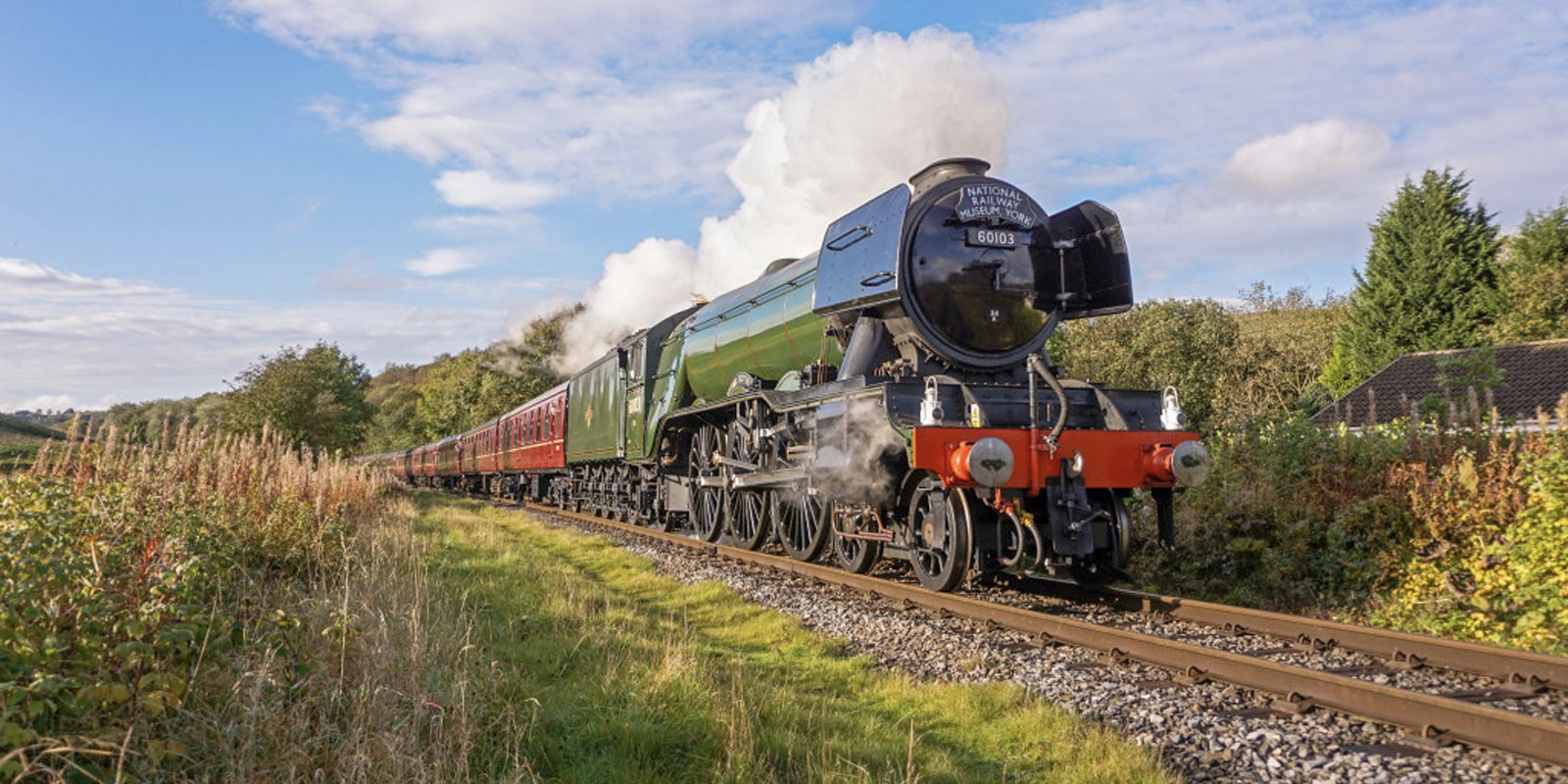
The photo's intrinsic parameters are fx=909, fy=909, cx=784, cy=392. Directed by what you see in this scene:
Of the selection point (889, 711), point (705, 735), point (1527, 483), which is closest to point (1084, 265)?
point (1527, 483)

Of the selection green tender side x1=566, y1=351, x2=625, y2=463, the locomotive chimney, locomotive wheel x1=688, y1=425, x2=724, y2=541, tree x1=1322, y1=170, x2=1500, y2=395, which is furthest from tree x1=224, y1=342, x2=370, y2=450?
tree x1=1322, y1=170, x2=1500, y2=395

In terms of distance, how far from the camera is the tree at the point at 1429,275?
85.9ft

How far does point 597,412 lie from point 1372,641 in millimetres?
13859

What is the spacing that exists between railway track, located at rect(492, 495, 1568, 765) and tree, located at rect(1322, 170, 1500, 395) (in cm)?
2425

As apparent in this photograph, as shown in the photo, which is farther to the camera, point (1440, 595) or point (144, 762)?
point (1440, 595)

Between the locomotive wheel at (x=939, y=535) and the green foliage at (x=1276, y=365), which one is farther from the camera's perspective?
the green foliage at (x=1276, y=365)

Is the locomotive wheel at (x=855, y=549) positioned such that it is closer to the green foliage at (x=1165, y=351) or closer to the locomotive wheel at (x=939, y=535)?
the locomotive wheel at (x=939, y=535)

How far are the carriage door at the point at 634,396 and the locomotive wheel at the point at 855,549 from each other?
5902 mm

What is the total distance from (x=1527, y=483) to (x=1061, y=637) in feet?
12.7

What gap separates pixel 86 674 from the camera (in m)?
2.91

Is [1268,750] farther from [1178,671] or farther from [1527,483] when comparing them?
[1527,483]

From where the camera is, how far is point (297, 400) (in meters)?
28.9

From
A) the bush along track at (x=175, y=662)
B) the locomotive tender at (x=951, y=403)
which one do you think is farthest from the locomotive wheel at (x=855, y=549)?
the bush along track at (x=175, y=662)

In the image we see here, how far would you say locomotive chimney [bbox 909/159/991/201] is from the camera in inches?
309
